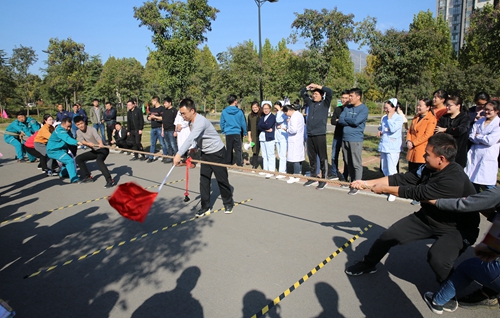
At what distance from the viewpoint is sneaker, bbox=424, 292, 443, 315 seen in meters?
3.19

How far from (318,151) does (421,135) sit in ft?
7.31

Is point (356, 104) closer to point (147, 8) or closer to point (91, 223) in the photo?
point (91, 223)

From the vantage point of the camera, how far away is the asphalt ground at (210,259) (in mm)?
3379

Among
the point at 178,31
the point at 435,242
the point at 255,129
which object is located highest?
the point at 178,31

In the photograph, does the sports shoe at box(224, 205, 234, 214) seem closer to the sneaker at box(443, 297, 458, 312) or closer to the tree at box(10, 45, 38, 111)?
the sneaker at box(443, 297, 458, 312)

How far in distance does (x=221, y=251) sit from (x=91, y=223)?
2.72 metres

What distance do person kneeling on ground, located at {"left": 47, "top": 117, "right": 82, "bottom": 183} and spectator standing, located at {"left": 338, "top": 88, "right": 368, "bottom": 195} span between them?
22.2ft

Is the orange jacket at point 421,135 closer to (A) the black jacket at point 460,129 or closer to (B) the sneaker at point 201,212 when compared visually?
(A) the black jacket at point 460,129

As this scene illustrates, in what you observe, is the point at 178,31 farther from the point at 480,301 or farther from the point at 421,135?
the point at 480,301

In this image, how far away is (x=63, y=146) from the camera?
880cm

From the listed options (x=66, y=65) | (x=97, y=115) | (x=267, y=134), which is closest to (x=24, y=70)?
(x=66, y=65)

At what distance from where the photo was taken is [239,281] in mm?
3783

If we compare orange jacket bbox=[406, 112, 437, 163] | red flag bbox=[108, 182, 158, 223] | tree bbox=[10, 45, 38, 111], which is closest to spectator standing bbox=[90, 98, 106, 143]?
red flag bbox=[108, 182, 158, 223]

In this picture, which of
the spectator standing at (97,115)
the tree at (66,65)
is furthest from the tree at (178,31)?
the tree at (66,65)
